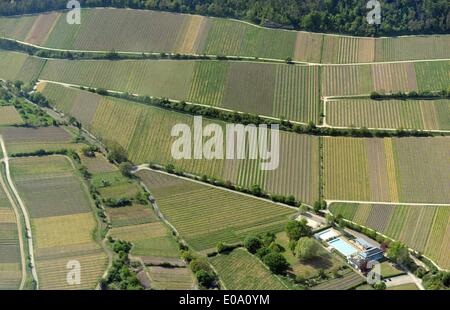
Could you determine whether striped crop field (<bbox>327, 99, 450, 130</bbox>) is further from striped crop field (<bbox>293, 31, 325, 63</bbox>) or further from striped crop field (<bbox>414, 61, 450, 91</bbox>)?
striped crop field (<bbox>293, 31, 325, 63</bbox>)

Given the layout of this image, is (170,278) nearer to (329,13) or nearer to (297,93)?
(297,93)

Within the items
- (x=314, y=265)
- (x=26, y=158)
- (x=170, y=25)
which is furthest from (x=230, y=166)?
(x=170, y=25)

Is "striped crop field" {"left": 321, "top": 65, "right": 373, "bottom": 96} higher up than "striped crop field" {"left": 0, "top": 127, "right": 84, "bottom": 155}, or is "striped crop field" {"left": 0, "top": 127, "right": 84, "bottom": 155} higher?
"striped crop field" {"left": 321, "top": 65, "right": 373, "bottom": 96}

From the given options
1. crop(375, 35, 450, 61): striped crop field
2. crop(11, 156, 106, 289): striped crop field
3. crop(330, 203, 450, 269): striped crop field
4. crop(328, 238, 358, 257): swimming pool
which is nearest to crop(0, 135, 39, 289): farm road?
crop(11, 156, 106, 289): striped crop field

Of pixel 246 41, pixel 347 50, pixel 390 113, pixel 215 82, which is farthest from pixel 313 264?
pixel 246 41

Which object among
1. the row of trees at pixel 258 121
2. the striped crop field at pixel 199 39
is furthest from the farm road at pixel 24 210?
the striped crop field at pixel 199 39

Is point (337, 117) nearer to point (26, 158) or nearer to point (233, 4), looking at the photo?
point (233, 4)

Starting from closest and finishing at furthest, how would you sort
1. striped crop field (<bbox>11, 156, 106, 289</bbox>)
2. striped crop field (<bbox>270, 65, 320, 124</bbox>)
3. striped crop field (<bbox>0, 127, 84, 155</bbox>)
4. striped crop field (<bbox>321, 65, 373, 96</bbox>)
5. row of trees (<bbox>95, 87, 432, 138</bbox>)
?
striped crop field (<bbox>11, 156, 106, 289</bbox>), striped crop field (<bbox>0, 127, 84, 155</bbox>), row of trees (<bbox>95, 87, 432, 138</bbox>), striped crop field (<bbox>270, 65, 320, 124</bbox>), striped crop field (<bbox>321, 65, 373, 96</bbox>)

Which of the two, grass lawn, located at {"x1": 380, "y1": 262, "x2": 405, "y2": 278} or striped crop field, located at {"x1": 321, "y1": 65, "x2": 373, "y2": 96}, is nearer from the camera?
grass lawn, located at {"x1": 380, "y1": 262, "x2": 405, "y2": 278}
